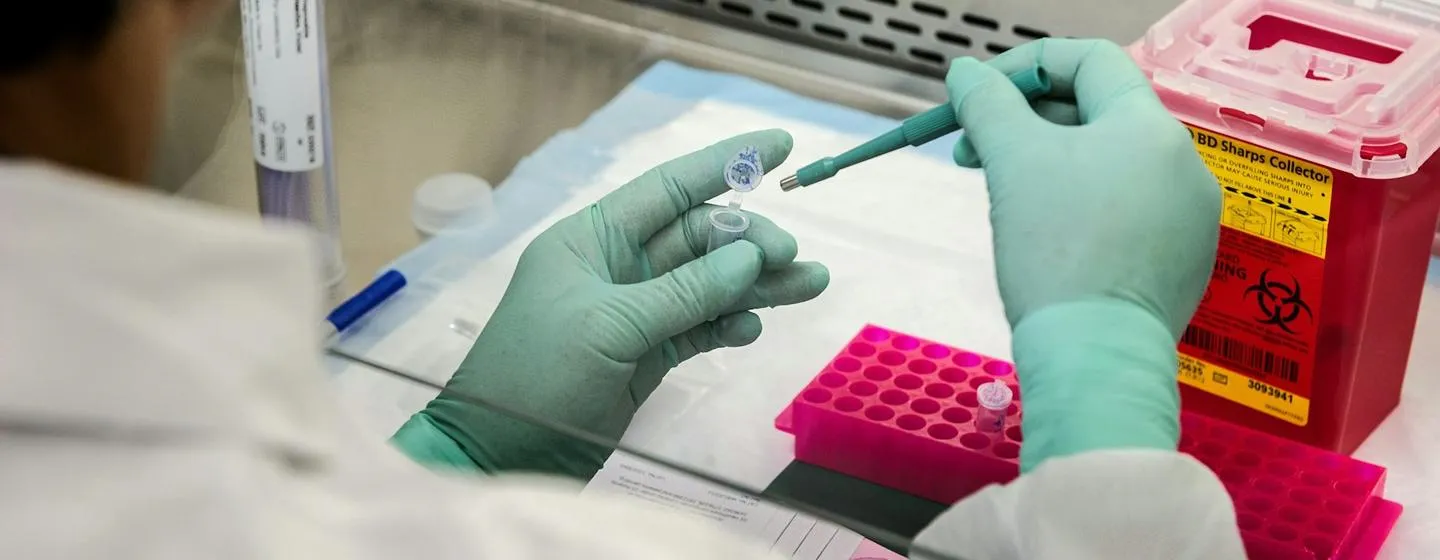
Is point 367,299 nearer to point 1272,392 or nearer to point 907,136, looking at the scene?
point 907,136

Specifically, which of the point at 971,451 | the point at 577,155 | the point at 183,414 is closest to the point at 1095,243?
the point at 971,451

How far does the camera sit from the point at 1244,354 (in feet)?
3.52

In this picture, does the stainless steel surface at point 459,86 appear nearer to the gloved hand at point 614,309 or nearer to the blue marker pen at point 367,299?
the blue marker pen at point 367,299

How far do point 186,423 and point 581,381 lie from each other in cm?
41

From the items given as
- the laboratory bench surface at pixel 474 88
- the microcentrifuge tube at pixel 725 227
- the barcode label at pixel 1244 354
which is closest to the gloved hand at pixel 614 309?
the microcentrifuge tube at pixel 725 227

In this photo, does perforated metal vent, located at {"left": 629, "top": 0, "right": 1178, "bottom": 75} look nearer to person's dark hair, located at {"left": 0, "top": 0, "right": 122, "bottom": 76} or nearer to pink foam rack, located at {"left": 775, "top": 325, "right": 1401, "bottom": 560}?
pink foam rack, located at {"left": 775, "top": 325, "right": 1401, "bottom": 560}

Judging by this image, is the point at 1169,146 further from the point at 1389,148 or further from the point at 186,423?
the point at 186,423

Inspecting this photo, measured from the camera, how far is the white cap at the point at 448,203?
1.27 metres

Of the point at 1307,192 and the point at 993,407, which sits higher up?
the point at 1307,192

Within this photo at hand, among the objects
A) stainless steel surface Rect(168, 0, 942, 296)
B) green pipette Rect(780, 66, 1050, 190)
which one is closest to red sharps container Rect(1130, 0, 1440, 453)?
green pipette Rect(780, 66, 1050, 190)

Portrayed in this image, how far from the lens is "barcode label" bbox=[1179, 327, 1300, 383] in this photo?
1.06 meters

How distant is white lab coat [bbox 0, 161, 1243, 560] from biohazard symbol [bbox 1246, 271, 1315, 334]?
583 millimetres

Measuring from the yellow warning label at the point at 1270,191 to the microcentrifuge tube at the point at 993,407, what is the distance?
19 cm

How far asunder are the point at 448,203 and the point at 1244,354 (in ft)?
2.15
